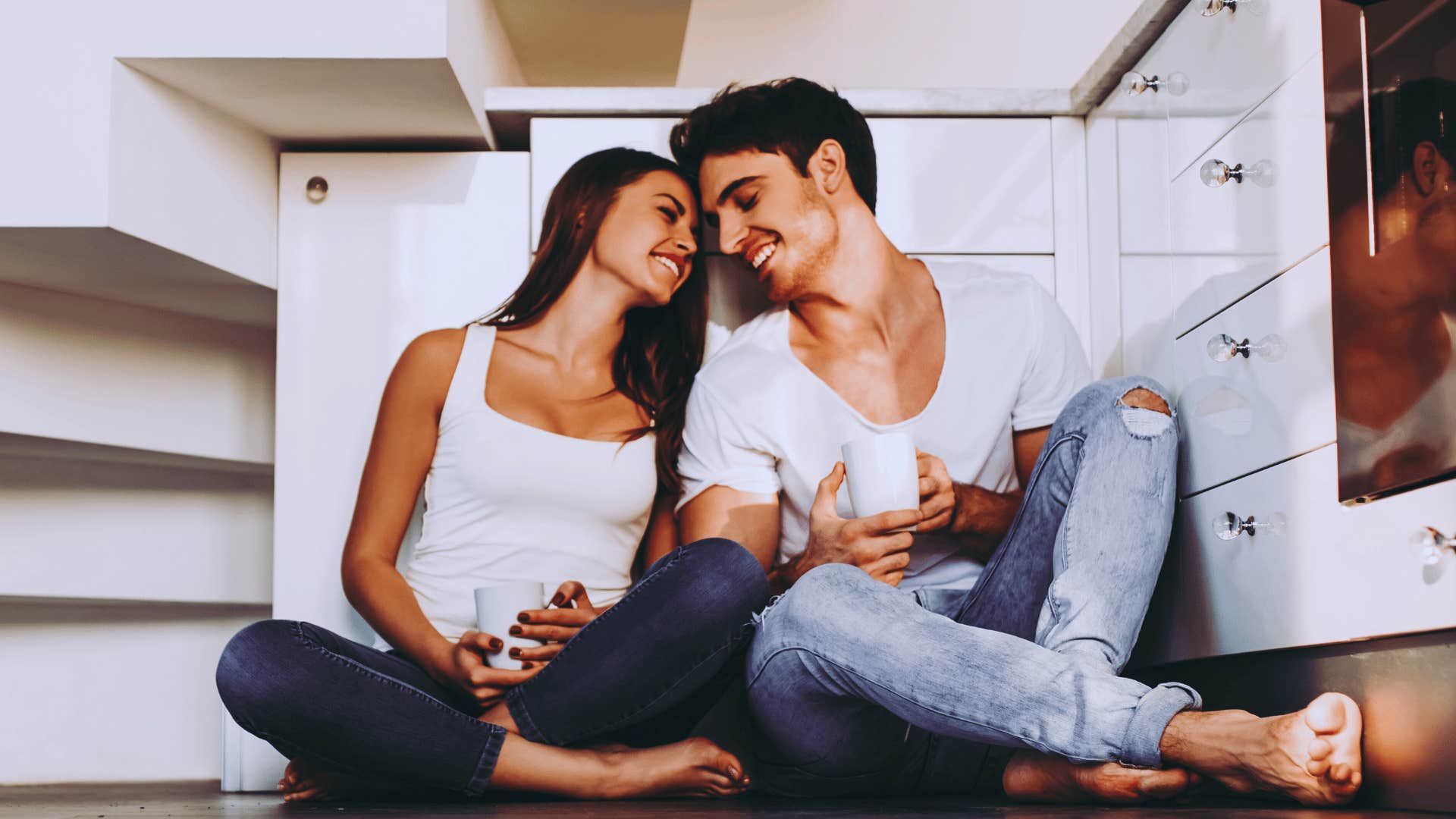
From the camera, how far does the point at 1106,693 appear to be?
1.19 metres

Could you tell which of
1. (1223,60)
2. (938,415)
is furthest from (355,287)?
(1223,60)

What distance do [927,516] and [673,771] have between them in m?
0.43

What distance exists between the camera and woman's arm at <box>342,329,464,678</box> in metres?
1.71

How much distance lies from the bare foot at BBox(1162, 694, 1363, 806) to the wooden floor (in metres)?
0.03

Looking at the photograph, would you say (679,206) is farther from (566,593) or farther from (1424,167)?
(1424,167)

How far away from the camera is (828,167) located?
192 cm

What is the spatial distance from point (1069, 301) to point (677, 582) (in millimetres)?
910

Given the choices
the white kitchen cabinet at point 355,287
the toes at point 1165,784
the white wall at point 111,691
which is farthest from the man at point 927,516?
the white wall at point 111,691

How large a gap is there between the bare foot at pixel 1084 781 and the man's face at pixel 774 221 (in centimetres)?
80

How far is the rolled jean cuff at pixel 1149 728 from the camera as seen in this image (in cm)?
116

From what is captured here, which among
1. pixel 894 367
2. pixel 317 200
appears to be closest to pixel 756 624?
pixel 894 367

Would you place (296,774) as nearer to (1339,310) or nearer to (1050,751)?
(1050,751)

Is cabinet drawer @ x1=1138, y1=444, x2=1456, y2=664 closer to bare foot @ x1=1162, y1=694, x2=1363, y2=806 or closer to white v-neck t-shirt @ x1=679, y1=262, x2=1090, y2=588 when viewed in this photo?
bare foot @ x1=1162, y1=694, x2=1363, y2=806

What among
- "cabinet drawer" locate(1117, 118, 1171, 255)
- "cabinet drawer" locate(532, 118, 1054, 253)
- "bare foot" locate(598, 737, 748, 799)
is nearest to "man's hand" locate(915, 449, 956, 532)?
"bare foot" locate(598, 737, 748, 799)
